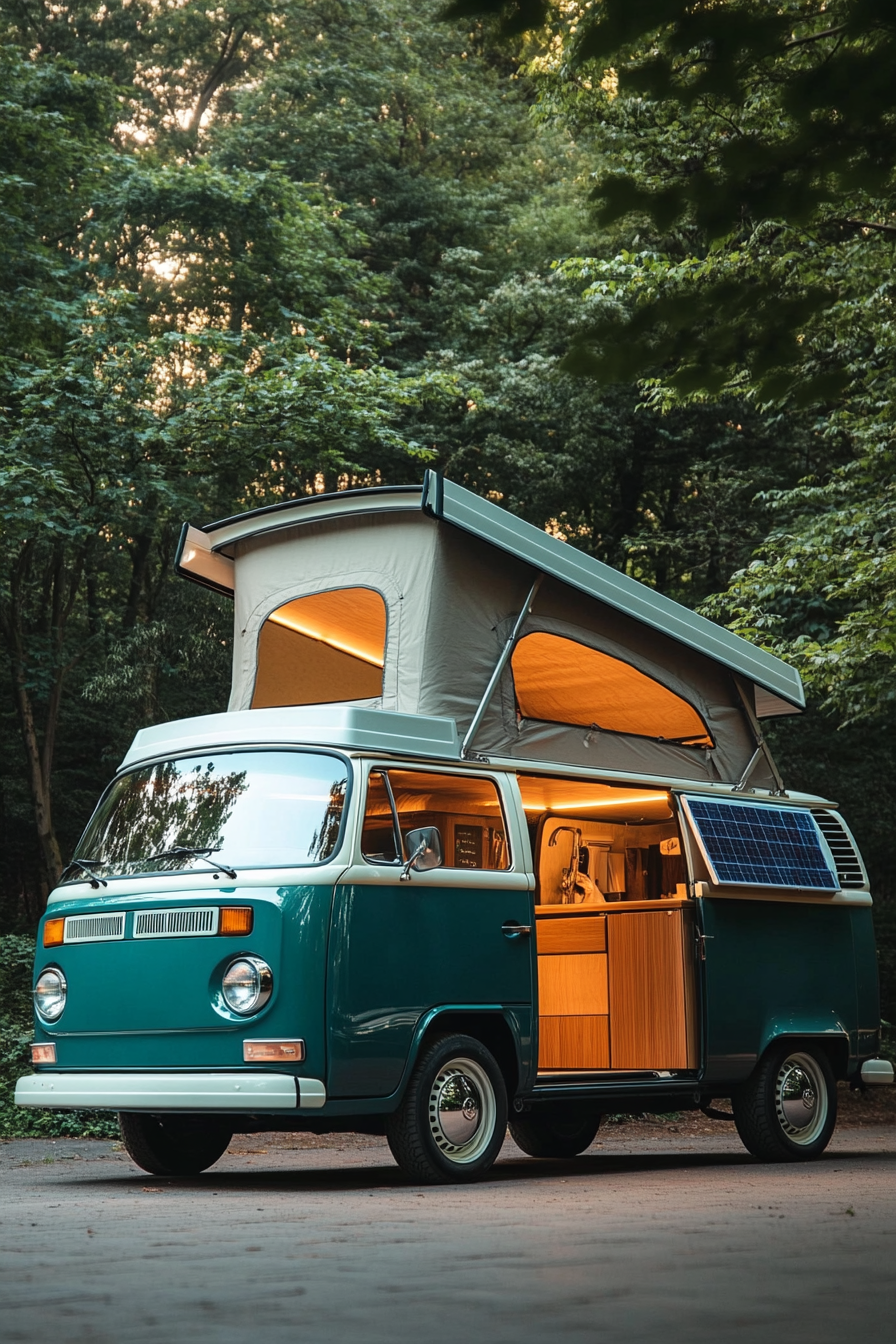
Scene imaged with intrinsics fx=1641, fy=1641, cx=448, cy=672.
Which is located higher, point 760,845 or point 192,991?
point 760,845

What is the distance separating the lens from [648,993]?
11453mm

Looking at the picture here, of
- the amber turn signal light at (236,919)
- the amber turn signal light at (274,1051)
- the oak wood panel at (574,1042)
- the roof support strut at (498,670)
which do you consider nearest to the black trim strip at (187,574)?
the roof support strut at (498,670)

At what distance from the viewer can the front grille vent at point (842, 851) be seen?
12.7 meters

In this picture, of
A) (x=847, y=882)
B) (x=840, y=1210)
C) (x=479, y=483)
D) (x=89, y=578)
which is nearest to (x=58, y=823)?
(x=89, y=578)

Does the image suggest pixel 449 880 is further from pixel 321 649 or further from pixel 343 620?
pixel 321 649

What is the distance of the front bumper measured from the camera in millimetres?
8555

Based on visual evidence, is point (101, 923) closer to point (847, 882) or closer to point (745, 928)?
point (745, 928)

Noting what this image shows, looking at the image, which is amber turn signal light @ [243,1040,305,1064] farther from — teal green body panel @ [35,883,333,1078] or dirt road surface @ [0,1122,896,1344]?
dirt road surface @ [0,1122,896,1344]

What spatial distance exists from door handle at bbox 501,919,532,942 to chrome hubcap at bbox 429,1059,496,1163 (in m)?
0.79

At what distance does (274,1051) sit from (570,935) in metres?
3.76

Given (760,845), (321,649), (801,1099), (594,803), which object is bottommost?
(801,1099)

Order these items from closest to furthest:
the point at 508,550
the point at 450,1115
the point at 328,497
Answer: the point at 450,1115
the point at 508,550
the point at 328,497

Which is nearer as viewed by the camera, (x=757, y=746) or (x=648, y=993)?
(x=648, y=993)

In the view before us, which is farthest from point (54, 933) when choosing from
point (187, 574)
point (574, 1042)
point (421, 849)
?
point (574, 1042)
